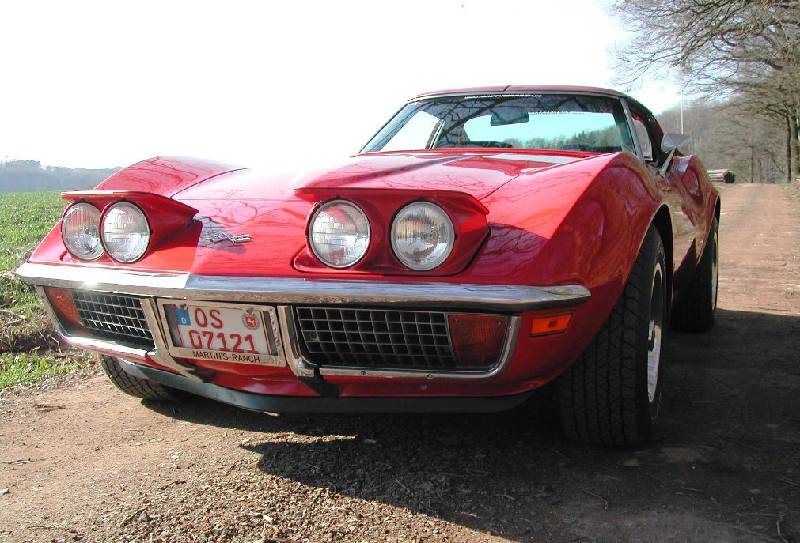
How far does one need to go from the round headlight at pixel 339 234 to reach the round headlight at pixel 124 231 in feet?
2.07

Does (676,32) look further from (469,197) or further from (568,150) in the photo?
(469,197)

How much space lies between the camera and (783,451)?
91.6 inches

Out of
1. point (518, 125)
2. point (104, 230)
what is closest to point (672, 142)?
point (518, 125)

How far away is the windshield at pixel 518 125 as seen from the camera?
321 cm

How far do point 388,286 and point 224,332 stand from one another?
1.75 feet

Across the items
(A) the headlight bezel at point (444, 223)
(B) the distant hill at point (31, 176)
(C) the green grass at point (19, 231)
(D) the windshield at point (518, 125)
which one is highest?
(D) the windshield at point (518, 125)

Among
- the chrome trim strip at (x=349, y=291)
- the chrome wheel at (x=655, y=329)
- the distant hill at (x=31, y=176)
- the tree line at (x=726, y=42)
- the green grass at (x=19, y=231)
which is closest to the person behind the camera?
the chrome trim strip at (x=349, y=291)

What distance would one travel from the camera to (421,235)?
191 centimetres

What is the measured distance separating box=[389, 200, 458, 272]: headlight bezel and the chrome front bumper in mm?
53

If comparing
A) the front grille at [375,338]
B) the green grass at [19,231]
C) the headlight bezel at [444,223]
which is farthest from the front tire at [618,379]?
the green grass at [19,231]

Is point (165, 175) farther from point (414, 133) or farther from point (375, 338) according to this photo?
point (375, 338)

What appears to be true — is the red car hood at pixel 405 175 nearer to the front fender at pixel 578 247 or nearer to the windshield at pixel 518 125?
the front fender at pixel 578 247

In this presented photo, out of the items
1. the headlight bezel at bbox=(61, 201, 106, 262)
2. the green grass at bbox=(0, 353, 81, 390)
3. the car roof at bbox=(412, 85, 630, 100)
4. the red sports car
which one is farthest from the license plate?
the car roof at bbox=(412, 85, 630, 100)

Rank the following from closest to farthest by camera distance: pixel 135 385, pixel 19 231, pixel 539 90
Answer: pixel 135 385 → pixel 539 90 → pixel 19 231
